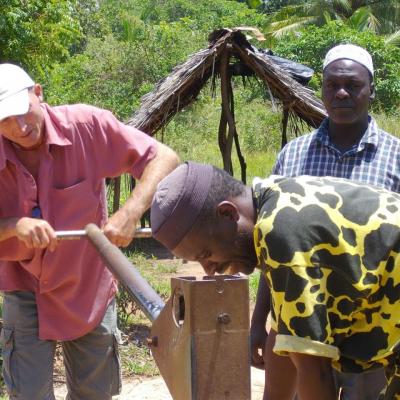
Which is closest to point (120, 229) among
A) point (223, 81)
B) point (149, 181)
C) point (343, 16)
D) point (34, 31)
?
point (149, 181)

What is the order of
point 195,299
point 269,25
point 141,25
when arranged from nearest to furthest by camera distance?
point 195,299 < point 141,25 < point 269,25

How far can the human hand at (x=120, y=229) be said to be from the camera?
3.00 m

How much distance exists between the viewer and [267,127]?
1806 centimetres

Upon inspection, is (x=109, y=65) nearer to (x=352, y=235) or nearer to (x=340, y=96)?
(x=340, y=96)

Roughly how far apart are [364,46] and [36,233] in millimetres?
17898

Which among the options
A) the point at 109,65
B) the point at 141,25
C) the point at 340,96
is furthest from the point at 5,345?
the point at 141,25

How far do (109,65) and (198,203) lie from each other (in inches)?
736

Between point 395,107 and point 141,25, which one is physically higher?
point 141,25

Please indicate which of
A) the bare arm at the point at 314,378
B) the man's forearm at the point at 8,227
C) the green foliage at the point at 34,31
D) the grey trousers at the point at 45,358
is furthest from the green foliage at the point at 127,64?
the bare arm at the point at 314,378

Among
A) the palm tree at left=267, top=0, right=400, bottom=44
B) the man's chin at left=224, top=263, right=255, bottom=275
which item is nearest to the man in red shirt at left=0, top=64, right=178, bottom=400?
the man's chin at left=224, top=263, right=255, bottom=275

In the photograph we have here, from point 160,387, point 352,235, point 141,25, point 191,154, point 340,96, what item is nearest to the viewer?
point 352,235

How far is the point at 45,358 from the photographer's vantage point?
3270 mm

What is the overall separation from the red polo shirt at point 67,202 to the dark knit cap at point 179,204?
55.4 inches

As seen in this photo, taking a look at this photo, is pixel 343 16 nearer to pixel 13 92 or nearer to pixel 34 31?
pixel 34 31
